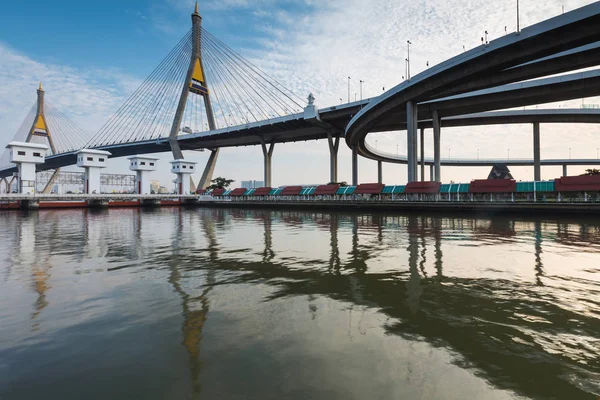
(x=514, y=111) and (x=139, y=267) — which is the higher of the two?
(x=514, y=111)

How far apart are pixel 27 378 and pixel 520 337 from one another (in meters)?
6.16

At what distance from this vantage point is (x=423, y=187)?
1465 inches

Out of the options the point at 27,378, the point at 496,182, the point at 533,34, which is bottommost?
the point at 27,378

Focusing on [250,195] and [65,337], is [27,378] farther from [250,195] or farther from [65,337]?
[250,195]

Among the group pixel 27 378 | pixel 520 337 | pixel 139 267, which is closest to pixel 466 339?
pixel 520 337

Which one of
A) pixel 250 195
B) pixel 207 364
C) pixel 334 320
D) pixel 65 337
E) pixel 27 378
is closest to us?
pixel 27 378

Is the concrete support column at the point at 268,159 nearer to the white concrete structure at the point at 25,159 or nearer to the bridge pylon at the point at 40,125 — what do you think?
the white concrete structure at the point at 25,159

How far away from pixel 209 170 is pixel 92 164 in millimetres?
29316

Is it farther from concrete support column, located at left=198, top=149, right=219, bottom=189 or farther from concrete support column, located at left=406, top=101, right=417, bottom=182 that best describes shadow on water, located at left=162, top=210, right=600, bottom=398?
concrete support column, located at left=198, top=149, right=219, bottom=189

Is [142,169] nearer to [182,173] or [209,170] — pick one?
[182,173]

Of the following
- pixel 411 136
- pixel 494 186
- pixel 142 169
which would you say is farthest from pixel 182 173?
pixel 494 186

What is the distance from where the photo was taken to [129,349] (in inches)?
170

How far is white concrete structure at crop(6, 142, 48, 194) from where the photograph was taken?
5016 cm

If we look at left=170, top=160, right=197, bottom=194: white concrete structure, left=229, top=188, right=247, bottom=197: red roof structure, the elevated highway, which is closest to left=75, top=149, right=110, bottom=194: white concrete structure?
left=170, top=160, right=197, bottom=194: white concrete structure
